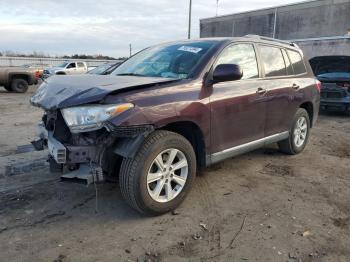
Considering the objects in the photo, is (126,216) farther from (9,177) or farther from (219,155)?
(9,177)

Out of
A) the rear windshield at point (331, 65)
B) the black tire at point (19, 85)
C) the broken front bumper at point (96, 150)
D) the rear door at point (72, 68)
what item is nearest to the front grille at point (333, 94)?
the rear windshield at point (331, 65)

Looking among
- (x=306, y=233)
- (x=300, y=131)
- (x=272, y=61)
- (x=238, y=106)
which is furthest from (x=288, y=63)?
(x=306, y=233)

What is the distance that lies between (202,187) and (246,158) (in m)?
1.53

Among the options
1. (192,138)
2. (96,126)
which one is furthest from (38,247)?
(192,138)

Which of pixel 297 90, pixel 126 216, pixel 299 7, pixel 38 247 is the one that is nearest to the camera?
pixel 38 247

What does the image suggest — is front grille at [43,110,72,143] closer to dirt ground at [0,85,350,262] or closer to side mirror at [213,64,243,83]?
dirt ground at [0,85,350,262]

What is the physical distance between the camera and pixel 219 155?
4488 millimetres

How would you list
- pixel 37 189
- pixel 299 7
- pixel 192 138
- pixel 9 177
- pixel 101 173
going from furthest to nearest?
pixel 299 7 → pixel 9 177 → pixel 37 189 → pixel 192 138 → pixel 101 173

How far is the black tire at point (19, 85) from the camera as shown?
60.6ft

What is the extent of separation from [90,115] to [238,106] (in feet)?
6.23

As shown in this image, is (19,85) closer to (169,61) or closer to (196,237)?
(169,61)

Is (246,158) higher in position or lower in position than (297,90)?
lower

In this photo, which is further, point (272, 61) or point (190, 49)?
point (272, 61)

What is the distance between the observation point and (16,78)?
60.8 feet
